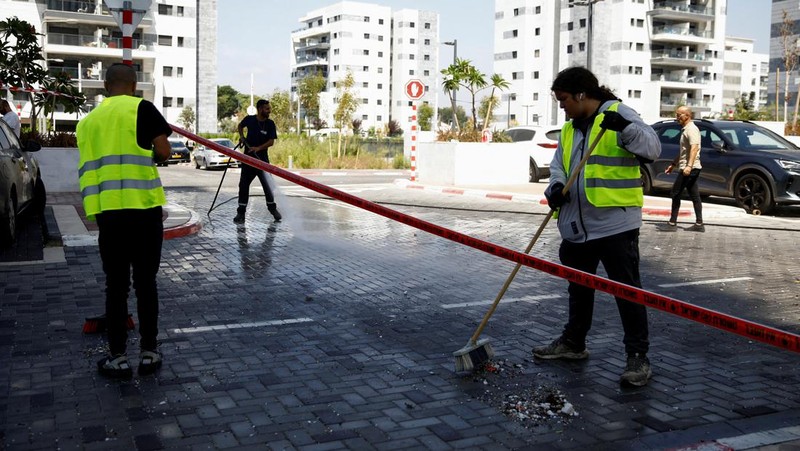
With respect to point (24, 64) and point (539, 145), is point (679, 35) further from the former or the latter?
point (24, 64)

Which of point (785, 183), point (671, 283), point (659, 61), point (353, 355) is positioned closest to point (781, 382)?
point (353, 355)

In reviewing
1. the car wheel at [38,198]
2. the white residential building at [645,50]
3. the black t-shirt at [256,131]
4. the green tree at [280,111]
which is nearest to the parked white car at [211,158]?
the car wheel at [38,198]

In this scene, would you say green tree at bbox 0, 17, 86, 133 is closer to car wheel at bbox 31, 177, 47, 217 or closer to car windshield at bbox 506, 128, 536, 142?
car wheel at bbox 31, 177, 47, 217

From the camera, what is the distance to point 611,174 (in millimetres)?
4980

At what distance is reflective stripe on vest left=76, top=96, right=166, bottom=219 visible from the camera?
4.90m

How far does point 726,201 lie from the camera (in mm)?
18047

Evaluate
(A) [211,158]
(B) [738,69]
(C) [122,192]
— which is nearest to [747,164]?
(C) [122,192]

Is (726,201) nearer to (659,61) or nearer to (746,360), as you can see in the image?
(746,360)

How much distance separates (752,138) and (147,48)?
63813 millimetres

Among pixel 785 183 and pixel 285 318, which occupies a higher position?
pixel 785 183

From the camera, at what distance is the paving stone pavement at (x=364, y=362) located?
13.6 feet

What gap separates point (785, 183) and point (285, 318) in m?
11.4

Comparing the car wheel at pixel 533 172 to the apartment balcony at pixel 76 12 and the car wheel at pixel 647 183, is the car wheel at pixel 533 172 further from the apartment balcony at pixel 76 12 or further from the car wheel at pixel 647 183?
the apartment balcony at pixel 76 12

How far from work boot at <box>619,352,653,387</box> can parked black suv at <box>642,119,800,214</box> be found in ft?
34.9
